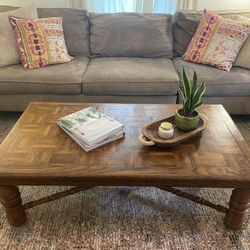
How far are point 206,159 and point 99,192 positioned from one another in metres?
0.68

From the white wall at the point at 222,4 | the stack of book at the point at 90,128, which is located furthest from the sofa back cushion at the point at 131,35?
the stack of book at the point at 90,128

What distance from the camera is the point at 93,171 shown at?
114 centimetres

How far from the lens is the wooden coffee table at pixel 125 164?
3.72ft

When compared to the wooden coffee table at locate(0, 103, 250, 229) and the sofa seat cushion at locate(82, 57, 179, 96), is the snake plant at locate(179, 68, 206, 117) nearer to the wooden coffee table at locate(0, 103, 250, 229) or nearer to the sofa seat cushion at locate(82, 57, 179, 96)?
the wooden coffee table at locate(0, 103, 250, 229)

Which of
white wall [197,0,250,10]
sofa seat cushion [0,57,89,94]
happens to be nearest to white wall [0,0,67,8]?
sofa seat cushion [0,57,89,94]

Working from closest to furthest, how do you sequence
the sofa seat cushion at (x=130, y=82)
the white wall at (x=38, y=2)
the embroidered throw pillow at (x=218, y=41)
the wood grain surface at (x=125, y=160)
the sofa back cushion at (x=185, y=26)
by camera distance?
the wood grain surface at (x=125, y=160) < the sofa seat cushion at (x=130, y=82) < the embroidered throw pillow at (x=218, y=41) < the sofa back cushion at (x=185, y=26) < the white wall at (x=38, y=2)

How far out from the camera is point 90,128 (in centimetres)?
136

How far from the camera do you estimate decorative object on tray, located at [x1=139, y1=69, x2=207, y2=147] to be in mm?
1292

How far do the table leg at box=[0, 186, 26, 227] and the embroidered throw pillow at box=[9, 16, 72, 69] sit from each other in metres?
1.31

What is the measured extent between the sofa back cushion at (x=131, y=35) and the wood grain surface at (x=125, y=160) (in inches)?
50.8

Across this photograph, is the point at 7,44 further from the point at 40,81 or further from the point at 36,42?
the point at 40,81

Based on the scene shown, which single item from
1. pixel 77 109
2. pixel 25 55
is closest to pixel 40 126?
pixel 77 109

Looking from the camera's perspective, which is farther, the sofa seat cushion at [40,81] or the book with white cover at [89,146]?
the sofa seat cushion at [40,81]

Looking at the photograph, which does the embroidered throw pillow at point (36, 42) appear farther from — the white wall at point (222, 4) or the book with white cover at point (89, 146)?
the white wall at point (222, 4)
